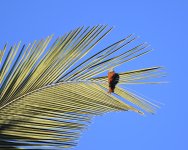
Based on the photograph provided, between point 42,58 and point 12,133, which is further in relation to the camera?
point 42,58

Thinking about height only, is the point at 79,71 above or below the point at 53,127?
above

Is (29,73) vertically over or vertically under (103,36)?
under

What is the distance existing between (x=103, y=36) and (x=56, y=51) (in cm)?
33

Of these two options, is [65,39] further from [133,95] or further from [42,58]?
[133,95]

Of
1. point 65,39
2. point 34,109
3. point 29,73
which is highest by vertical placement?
point 65,39

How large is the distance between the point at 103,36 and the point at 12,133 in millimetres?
852

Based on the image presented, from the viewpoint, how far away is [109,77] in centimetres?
314

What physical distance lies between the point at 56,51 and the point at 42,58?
0.34 ft

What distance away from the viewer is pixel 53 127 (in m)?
2.96

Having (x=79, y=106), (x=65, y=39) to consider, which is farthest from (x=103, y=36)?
(x=79, y=106)

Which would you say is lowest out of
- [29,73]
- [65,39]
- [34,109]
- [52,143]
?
[52,143]

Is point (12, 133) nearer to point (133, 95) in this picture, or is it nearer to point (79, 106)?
point (79, 106)

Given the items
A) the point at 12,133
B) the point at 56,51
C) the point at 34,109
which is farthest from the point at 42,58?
the point at 12,133

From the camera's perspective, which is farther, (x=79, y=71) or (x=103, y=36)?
(x=79, y=71)
